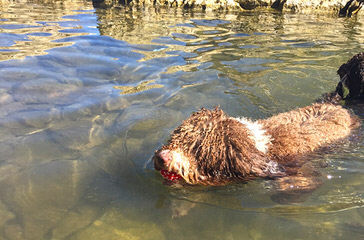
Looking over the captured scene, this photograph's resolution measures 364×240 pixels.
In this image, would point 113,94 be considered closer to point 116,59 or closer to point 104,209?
point 116,59

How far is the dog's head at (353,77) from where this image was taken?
565 cm

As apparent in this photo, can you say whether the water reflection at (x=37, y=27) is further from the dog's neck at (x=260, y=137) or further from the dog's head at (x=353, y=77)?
the dog's head at (x=353, y=77)

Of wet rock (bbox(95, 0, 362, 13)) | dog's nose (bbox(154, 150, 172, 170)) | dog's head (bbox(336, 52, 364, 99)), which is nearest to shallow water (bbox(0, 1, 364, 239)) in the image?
dog's head (bbox(336, 52, 364, 99))

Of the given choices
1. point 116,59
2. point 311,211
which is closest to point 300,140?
point 311,211

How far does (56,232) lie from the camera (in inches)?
126

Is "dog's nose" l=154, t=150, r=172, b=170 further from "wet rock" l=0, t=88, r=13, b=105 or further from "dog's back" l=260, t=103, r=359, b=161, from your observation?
"wet rock" l=0, t=88, r=13, b=105

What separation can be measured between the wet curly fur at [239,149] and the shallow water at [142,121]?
244 millimetres

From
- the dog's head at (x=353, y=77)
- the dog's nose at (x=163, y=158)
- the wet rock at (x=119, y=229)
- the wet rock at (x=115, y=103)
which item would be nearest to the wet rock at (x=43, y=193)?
the wet rock at (x=119, y=229)

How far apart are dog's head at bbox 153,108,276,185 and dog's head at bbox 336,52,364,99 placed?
123 inches

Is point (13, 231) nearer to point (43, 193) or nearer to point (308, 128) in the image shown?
point (43, 193)

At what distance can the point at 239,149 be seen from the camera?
370cm

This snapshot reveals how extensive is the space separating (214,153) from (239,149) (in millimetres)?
308

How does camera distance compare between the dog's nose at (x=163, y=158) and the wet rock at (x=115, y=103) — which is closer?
the dog's nose at (x=163, y=158)

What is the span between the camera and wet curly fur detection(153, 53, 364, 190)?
11.9ft
